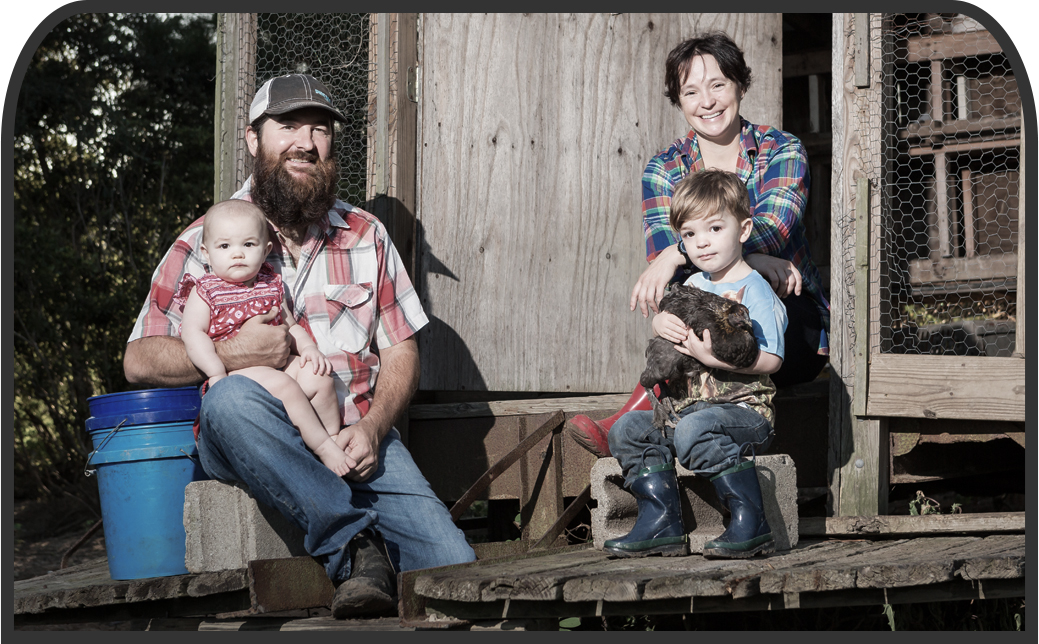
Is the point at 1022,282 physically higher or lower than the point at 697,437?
higher

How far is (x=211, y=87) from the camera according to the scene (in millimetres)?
9328

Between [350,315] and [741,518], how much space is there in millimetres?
1554

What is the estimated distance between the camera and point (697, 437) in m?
3.06

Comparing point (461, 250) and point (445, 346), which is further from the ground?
point (461, 250)

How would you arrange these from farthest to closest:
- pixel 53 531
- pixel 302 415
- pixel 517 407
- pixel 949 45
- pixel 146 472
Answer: pixel 53 531
pixel 949 45
pixel 517 407
pixel 146 472
pixel 302 415

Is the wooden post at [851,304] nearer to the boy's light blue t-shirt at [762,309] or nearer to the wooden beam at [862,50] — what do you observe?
the wooden beam at [862,50]

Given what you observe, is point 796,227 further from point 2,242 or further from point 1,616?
point 1,616

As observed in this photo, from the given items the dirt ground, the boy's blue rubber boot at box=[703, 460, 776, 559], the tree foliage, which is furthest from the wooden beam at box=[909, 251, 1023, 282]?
the dirt ground

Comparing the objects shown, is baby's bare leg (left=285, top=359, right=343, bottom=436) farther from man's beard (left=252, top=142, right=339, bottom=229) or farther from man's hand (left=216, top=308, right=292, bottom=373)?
man's beard (left=252, top=142, right=339, bottom=229)

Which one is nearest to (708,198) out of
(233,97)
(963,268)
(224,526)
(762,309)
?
(762,309)

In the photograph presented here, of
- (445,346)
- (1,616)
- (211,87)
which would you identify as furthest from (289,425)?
(211,87)

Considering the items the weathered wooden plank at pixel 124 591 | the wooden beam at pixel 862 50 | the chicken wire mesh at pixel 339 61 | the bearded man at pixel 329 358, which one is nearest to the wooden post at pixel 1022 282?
the wooden beam at pixel 862 50

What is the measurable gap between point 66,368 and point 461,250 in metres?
5.06

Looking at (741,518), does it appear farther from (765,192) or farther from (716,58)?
(716,58)
